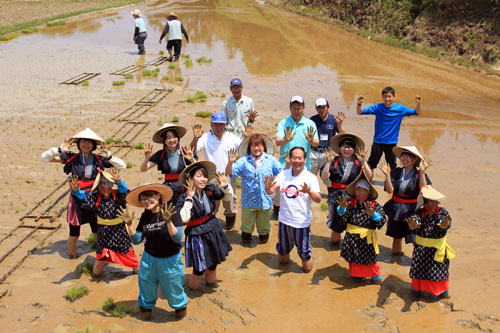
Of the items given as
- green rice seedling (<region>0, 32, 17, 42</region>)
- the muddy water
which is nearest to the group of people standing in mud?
the muddy water

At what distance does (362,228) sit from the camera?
20.8 ft

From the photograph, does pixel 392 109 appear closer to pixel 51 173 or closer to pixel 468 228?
pixel 468 228

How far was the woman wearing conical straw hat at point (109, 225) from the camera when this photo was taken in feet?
20.9

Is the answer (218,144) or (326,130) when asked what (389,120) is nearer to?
(326,130)

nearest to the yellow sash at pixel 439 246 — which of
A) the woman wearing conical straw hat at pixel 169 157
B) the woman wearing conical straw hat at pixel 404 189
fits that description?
the woman wearing conical straw hat at pixel 404 189

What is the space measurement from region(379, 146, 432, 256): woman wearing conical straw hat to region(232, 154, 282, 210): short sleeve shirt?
5.32 ft

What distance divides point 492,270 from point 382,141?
3.24 m

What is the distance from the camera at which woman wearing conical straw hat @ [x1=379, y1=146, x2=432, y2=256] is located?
6.68 meters

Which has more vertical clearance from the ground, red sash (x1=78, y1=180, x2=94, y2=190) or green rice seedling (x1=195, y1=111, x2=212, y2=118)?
red sash (x1=78, y1=180, x2=94, y2=190)

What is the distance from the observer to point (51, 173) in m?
9.82

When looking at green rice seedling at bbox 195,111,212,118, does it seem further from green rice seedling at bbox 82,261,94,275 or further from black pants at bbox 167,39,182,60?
black pants at bbox 167,39,182,60

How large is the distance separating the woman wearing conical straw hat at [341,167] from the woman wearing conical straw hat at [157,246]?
271 centimetres

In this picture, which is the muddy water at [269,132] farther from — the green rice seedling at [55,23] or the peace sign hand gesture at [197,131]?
the peace sign hand gesture at [197,131]

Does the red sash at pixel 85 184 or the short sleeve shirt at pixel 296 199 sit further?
the red sash at pixel 85 184
